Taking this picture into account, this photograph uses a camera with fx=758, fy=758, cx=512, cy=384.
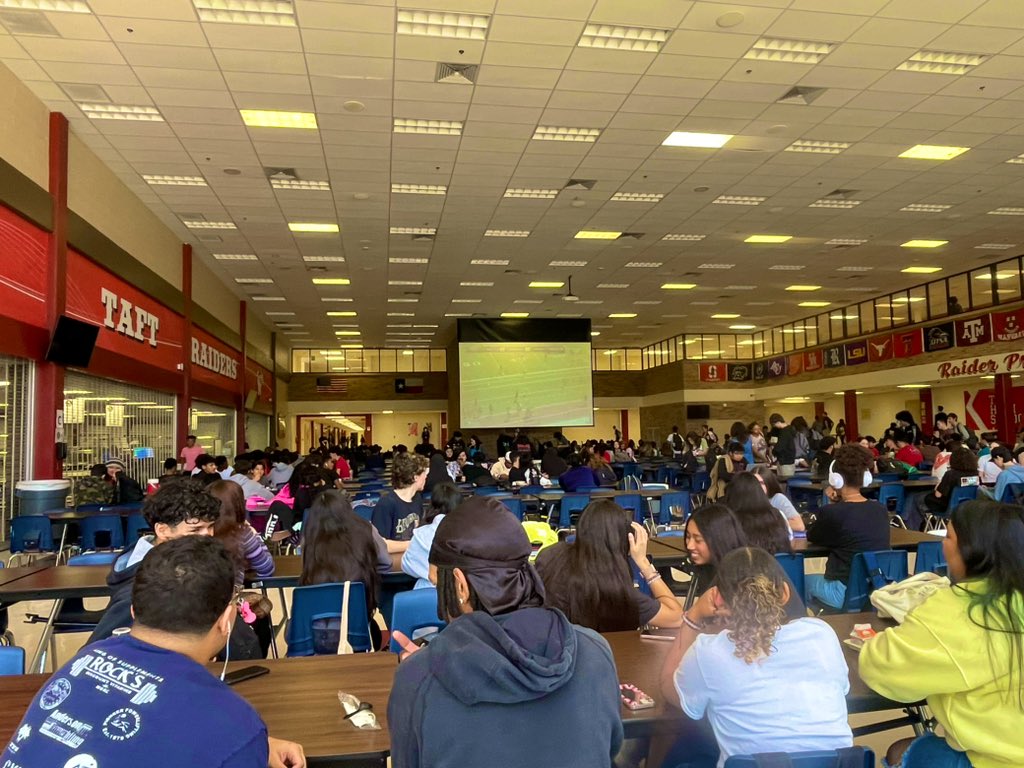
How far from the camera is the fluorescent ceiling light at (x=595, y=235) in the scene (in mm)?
12625

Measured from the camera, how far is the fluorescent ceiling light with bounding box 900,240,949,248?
13875 millimetres

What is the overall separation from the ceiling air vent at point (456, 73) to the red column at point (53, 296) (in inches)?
164

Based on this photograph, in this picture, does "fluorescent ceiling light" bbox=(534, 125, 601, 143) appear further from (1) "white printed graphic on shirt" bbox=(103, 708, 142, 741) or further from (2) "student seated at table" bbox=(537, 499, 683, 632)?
(1) "white printed graphic on shirt" bbox=(103, 708, 142, 741)

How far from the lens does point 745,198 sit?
11.1 m

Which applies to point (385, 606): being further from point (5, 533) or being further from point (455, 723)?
point (5, 533)

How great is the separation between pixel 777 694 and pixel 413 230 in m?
11.2

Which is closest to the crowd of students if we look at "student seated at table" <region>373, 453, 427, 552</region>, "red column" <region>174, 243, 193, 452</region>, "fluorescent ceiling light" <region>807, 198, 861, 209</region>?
"student seated at table" <region>373, 453, 427, 552</region>

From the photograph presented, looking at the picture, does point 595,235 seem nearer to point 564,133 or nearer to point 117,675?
point 564,133

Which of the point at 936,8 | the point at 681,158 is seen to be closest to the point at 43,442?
the point at 681,158

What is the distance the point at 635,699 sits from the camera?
208cm

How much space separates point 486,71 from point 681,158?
3.36m

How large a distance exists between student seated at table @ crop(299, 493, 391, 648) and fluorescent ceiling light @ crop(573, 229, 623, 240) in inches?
375

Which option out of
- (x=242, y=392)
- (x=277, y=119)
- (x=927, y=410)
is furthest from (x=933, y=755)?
(x=927, y=410)

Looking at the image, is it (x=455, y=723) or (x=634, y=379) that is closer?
(x=455, y=723)
